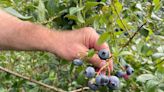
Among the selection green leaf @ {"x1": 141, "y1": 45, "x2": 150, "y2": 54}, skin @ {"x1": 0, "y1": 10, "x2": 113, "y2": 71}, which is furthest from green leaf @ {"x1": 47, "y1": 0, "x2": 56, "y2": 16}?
green leaf @ {"x1": 141, "y1": 45, "x2": 150, "y2": 54}

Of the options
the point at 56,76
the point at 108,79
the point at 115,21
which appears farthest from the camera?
the point at 56,76

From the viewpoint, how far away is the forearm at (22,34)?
5.45 ft

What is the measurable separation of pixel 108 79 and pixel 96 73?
0.08 meters

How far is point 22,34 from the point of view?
5.56ft

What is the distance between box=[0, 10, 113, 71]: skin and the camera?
1.57m

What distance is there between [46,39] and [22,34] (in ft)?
0.36

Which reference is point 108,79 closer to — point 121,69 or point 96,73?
point 96,73

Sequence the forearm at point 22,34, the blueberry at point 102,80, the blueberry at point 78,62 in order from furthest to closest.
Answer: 1. the forearm at point 22,34
2. the blueberry at point 78,62
3. the blueberry at point 102,80

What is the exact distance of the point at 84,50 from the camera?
1562 mm

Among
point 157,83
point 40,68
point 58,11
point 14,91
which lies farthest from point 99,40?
point 40,68

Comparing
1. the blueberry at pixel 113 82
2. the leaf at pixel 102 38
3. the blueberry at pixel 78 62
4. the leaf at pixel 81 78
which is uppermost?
the leaf at pixel 102 38

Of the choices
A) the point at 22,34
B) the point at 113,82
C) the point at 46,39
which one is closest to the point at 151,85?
the point at 113,82

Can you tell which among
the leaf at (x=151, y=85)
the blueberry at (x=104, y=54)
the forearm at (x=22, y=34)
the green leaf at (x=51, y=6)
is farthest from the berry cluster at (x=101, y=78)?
the green leaf at (x=51, y=6)

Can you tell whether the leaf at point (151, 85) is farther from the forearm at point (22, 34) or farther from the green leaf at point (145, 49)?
the forearm at point (22, 34)
